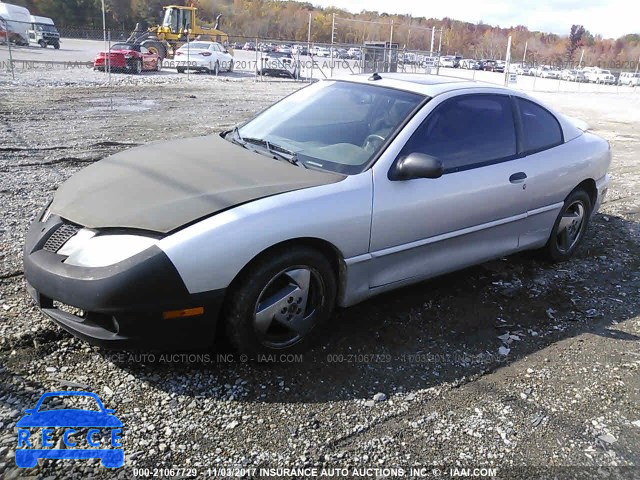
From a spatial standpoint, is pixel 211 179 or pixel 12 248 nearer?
pixel 211 179

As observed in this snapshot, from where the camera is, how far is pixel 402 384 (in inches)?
125

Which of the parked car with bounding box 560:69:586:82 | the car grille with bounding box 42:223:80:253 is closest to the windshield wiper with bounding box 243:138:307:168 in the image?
the car grille with bounding box 42:223:80:253

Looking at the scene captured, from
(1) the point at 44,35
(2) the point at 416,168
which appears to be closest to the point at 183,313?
(2) the point at 416,168

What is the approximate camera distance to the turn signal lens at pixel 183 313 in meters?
2.79

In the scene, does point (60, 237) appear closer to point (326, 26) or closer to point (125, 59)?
point (125, 59)

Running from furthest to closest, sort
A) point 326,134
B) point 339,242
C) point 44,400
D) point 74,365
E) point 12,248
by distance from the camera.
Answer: point 12,248 → point 326,134 → point 339,242 → point 74,365 → point 44,400

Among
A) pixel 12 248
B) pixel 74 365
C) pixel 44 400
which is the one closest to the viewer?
pixel 44 400

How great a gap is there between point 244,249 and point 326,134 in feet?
4.54

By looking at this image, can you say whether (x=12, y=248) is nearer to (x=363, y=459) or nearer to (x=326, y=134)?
(x=326, y=134)

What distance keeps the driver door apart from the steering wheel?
0.59ft

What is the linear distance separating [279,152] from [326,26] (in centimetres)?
8210

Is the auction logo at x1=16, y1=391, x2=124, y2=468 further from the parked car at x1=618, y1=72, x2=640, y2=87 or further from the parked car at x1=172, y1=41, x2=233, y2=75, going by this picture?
the parked car at x1=618, y1=72, x2=640, y2=87

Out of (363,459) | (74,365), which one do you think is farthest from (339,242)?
(74,365)

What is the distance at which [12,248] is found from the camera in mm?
4508
